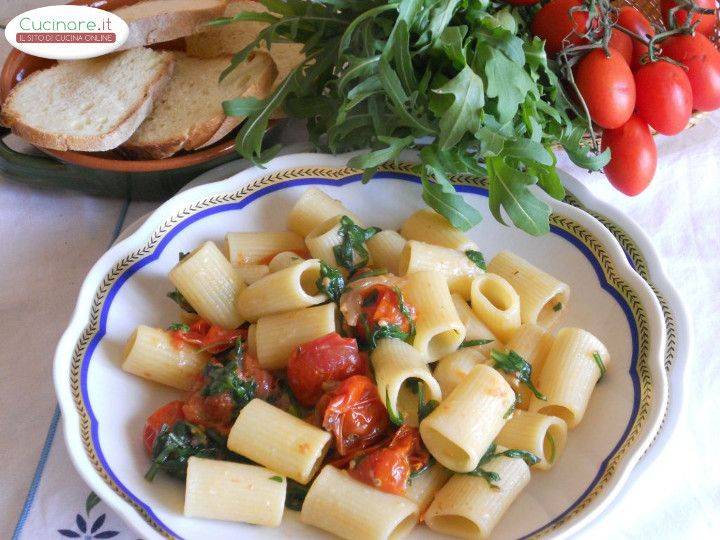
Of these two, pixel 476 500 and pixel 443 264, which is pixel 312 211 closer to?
pixel 443 264

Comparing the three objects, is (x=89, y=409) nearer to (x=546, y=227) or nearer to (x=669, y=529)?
(x=546, y=227)

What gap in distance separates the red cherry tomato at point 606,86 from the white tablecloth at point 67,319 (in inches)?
14.0

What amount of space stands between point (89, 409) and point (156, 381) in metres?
0.18

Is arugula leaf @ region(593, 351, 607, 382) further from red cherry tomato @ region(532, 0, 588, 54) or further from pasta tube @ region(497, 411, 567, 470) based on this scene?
red cherry tomato @ region(532, 0, 588, 54)

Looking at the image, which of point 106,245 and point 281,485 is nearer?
point 281,485

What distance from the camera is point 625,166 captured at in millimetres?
2359

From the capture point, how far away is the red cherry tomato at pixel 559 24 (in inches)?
87.6

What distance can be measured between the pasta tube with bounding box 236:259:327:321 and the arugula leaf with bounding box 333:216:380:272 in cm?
10

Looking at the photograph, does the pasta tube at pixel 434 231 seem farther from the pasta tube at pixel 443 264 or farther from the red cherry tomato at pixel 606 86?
the red cherry tomato at pixel 606 86

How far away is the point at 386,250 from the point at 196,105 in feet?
2.96

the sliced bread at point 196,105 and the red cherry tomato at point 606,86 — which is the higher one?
the red cherry tomato at point 606,86

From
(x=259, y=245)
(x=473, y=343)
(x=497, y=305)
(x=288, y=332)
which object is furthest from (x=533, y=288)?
(x=259, y=245)

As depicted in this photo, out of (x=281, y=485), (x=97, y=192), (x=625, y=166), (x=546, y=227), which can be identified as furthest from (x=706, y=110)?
(x=97, y=192)

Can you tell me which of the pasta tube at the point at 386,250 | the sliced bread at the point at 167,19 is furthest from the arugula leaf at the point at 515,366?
the sliced bread at the point at 167,19
